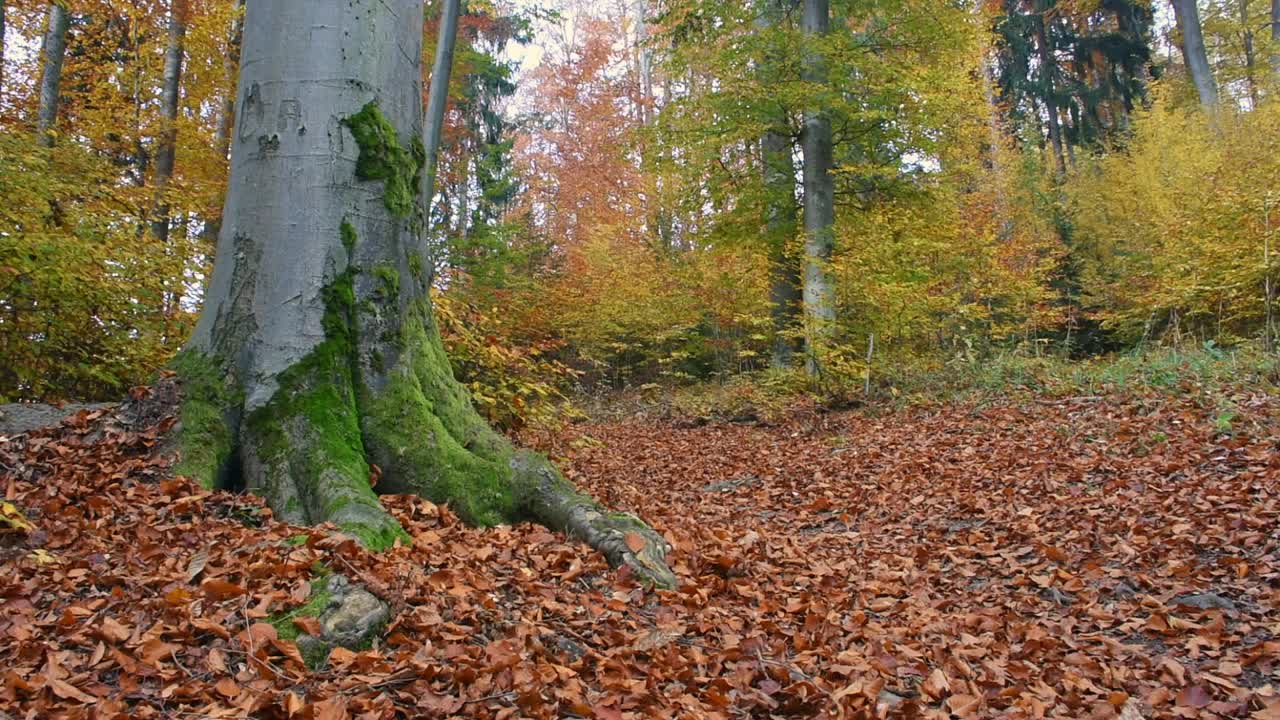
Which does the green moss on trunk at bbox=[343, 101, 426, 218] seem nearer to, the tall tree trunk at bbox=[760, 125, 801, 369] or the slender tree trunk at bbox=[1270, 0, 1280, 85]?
the tall tree trunk at bbox=[760, 125, 801, 369]

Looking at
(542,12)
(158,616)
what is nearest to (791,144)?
(542,12)

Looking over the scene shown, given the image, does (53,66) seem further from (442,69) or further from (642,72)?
(642,72)

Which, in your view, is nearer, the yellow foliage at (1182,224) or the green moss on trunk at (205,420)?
the green moss on trunk at (205,420)

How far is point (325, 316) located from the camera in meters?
3.70

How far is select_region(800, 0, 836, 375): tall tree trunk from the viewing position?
10156 mm

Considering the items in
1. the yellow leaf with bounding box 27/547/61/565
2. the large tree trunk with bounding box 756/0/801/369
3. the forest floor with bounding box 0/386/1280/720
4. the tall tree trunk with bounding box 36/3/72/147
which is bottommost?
the forest floor with bounding box 0/386/1280/720

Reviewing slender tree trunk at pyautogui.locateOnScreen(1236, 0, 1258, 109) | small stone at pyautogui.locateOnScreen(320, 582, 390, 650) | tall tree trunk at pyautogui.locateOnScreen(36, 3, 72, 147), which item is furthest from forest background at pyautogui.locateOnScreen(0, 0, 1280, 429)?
small stone at pyautogui.locateOnScreen(320, 582, 390, 650)

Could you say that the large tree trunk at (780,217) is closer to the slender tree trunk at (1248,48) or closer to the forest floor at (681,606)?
the forest floor at (681,606)

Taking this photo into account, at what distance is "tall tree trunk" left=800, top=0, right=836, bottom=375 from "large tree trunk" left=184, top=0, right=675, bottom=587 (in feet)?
22.5

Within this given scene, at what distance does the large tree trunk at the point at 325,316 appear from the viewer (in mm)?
3527

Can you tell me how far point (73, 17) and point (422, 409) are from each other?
1381 cm

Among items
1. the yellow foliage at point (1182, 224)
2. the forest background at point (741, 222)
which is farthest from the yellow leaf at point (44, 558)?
the yellow foliage at point (1182, 224)

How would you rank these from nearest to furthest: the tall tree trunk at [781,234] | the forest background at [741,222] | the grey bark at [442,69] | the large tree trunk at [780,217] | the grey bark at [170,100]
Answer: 1. the forest background at [741,222]
2. the grey bark at [442,69]
3. the grey bark at [170,100]
4. the large tree trunk at [780,217]
5. the tall tree trunk at [781,234]

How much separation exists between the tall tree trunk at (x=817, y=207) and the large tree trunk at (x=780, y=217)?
1.63 feet
